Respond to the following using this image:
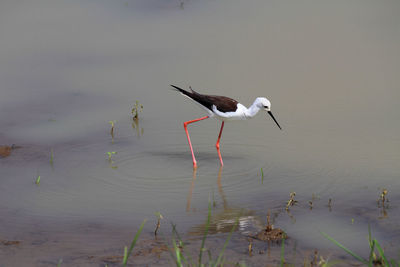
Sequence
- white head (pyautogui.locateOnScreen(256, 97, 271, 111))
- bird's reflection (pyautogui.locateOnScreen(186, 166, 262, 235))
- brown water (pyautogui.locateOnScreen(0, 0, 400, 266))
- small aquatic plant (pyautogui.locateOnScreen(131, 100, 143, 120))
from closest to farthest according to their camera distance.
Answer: bird's reflection (pyautogui.locateOnScreen(186, 166, 262, 235)) < brown water (pyautogui.locateOnScreen(0, 0, 400, 266)) < white head (pyautogui.locateOnScreen(256, 97, 271, 111)) < small aquatic plant (pyautogui.locateOnScreen(131, 100, 143, 120))

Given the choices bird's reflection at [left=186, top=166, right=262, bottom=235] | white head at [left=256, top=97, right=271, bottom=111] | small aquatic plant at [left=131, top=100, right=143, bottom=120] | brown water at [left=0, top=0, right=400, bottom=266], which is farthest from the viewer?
small aquatic plant at [left=131, top=100, right=143, bottom=120]

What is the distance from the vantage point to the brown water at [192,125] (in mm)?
5291

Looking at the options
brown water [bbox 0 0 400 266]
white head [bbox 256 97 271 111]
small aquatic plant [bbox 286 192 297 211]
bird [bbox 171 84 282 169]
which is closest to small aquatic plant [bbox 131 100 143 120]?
brown water [bbox 0 0 400 266]

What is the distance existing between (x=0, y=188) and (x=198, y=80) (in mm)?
3473

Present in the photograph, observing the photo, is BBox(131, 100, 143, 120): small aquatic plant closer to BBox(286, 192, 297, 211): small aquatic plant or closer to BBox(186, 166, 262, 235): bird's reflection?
BBox(186, 166, 262, 235): bird's reflection

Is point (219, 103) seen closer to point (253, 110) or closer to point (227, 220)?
point (253, 110)

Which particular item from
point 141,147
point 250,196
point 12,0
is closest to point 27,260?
point 250,196

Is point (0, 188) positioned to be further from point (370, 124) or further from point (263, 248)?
point (370, 124)

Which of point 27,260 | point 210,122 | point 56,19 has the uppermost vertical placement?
point 56,19

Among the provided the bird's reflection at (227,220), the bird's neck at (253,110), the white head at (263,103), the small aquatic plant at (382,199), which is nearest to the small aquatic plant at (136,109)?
the bird's neck at (253,110)

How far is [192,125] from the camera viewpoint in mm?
7793

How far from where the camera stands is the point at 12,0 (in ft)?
41.0

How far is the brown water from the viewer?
17.4 feet

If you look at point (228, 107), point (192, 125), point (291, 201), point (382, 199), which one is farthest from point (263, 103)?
point (382, 199)
